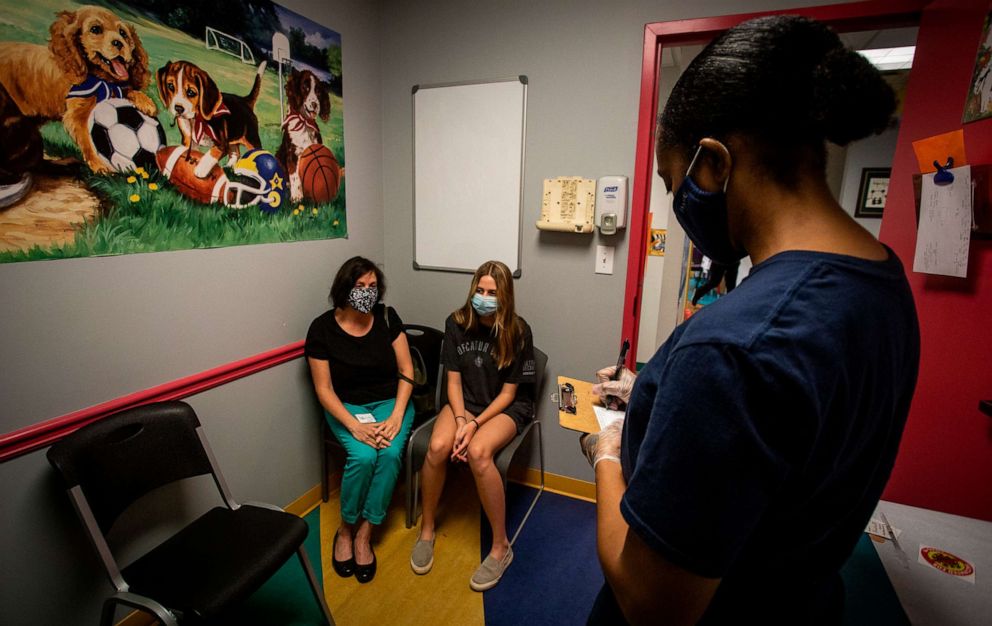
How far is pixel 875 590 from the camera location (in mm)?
965

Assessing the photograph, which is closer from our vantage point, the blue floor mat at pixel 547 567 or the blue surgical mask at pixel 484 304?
the blue floor mat at pixel 547 567

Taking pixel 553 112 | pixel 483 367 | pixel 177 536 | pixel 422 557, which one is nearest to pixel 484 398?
pixel 483 367

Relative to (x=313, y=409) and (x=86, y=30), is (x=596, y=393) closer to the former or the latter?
(x=313, y=409)

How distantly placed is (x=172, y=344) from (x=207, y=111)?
2.81 ft

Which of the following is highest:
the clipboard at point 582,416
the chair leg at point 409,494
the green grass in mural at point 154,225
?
the green grass in mural at point 154,225

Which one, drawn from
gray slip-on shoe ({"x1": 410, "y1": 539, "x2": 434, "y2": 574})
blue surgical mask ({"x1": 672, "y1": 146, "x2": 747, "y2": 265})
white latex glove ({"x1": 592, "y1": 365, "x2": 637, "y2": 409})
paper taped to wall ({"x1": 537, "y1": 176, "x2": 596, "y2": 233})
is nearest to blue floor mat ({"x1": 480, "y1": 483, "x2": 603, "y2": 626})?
gray slip-on shoe ({"x1": 410, "y1": 539, "x2": 434, "y2": 574})

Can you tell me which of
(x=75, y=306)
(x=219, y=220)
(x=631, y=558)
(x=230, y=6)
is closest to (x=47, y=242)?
(x=75, y=306)

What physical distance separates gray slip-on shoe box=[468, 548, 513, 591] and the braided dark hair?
187 centimetres

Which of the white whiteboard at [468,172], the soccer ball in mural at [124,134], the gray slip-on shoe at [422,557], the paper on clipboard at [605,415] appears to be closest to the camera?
the paper on clipboard at [605,415]

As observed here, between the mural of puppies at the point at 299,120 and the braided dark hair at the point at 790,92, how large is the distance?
75.5 inches

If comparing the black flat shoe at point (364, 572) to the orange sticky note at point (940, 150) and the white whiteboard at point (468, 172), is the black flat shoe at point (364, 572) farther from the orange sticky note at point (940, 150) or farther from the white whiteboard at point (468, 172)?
the orange sticky note at point (940, 150)

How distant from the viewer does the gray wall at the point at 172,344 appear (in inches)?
52.9

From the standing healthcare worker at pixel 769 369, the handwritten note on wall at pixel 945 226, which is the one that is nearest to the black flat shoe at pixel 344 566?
the standing healthcare worker at pixel 769 369

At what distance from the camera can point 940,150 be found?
128 cm
